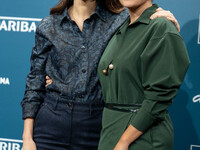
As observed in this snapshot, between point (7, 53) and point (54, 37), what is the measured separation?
0.88m

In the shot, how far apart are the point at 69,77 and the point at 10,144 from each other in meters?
1.09

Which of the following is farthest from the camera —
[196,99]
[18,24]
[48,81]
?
[18,24]

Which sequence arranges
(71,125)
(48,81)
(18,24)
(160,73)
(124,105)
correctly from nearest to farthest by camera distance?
(160,73), (124,105), (71,125), (48,81), (18,24)

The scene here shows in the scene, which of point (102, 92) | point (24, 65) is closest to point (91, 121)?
point (102, 92)

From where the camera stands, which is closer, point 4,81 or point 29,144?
point 29,144

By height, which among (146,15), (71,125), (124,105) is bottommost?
(71,125)

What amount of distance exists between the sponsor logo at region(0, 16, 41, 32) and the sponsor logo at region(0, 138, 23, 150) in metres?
0.74

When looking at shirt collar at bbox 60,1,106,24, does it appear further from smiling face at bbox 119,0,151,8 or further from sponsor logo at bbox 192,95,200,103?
sponsor logo at bbox 192,95,200,103

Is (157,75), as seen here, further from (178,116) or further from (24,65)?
(24,65)

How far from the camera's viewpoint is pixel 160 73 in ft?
3.44

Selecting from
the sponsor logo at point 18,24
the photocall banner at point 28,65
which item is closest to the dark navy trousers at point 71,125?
the photocall banner at point 28,65

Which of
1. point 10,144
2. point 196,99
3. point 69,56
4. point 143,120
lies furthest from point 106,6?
point 10,144

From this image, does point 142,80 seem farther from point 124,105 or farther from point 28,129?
point 28,129

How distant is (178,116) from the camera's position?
1.97 meters
